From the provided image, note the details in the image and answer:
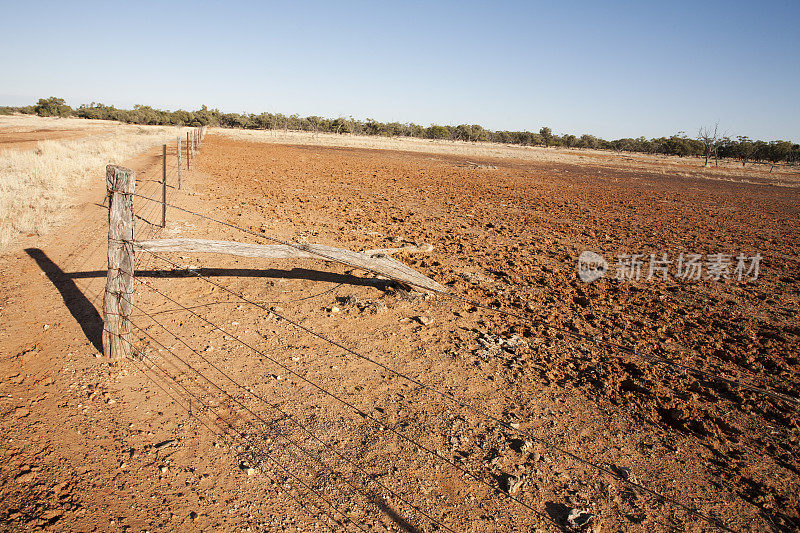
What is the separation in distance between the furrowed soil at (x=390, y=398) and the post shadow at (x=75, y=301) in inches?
1.9

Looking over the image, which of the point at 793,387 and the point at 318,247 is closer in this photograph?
the point at 793,387

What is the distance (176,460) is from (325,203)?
35.4ft

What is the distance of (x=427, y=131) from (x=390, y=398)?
94116 mm

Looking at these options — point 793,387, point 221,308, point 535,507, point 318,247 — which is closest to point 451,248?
point 318,247

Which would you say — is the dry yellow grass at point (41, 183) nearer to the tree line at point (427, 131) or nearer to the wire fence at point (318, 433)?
the wire fence at point (318, 433)

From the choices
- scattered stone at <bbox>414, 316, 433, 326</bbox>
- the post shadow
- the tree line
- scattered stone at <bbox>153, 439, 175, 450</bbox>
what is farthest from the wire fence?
the tree line

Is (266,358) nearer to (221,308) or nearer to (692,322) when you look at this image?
(221,308)

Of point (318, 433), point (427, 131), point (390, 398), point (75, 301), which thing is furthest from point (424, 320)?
point (427, 131)

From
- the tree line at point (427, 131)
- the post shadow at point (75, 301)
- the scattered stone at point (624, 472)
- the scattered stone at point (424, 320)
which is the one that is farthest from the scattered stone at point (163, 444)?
the tree line at point (427, 131)

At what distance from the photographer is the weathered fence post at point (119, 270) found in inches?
169

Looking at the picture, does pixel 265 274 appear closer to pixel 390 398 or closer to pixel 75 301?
pixel 75 301

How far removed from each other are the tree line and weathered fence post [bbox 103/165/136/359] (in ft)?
228

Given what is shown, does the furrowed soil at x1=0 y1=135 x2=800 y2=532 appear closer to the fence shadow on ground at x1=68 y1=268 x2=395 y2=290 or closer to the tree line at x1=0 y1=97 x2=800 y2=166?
the fence shadow on ground at x1=68 y1=268 x2=395 y2=290

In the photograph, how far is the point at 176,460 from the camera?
10.7ft
